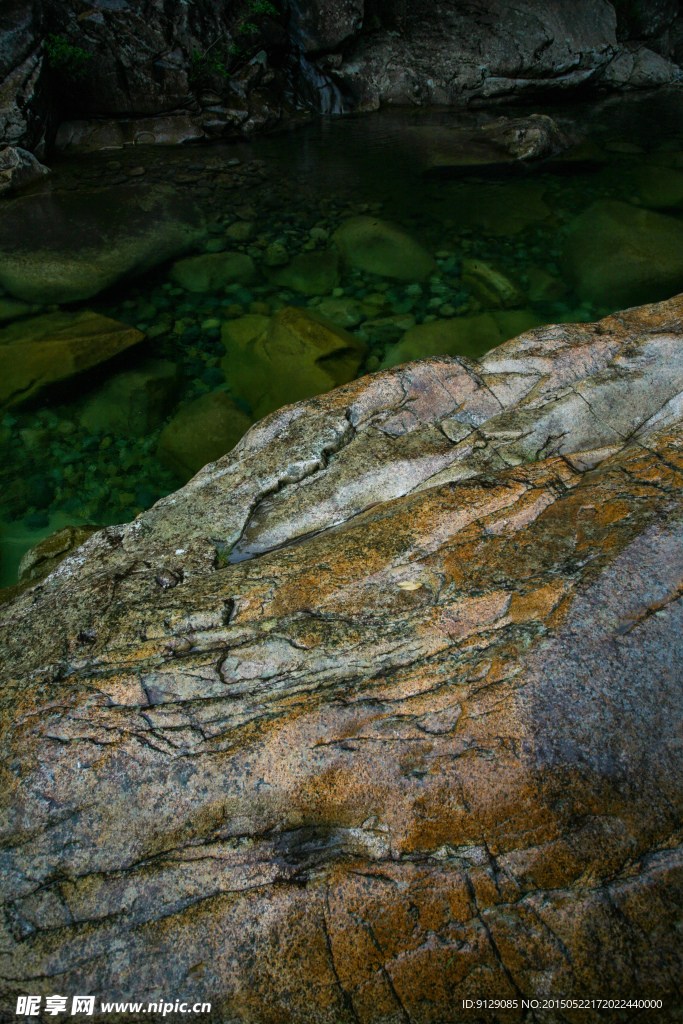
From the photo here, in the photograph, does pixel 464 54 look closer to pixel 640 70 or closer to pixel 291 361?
pixel 640 70

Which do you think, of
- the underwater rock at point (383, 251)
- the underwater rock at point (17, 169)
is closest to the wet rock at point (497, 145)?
the underwater rock at point (383, 251)

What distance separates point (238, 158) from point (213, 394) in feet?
21.0

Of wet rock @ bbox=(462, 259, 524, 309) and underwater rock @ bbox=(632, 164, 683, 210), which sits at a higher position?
underwater rock @ bbox=(632, 164, 683, 210)

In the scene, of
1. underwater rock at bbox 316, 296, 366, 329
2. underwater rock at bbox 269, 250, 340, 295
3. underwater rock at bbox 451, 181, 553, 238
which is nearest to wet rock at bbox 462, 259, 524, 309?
underwater rock at bbox 451, 181, 553, 238

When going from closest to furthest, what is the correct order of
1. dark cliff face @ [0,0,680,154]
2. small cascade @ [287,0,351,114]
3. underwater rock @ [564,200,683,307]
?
underwater rock @ [564,200,683,307] < dark cliff face @ [0,0,680,154] < small cascade @ [287,0,351,114]

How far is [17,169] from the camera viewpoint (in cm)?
870

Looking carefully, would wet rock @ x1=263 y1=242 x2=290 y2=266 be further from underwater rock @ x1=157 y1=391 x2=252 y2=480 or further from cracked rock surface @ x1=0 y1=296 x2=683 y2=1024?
cracked rock surface @ x1=0 y1=296 x2=683 y2=1024

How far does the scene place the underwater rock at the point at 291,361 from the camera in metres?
5.48

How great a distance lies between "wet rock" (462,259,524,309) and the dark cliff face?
6415mm

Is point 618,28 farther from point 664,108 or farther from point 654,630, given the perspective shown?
point 654,630

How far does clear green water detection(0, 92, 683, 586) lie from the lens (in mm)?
5066

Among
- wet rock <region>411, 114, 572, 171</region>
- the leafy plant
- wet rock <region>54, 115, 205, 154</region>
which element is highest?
the leafy plant

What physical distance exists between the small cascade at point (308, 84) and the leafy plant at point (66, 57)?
3.79m

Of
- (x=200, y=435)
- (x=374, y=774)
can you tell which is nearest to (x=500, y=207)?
(x=200, y=435)
